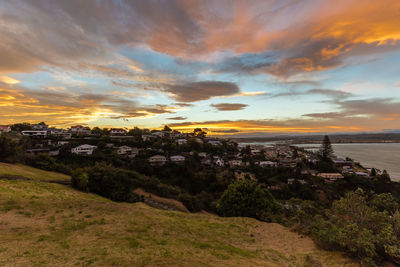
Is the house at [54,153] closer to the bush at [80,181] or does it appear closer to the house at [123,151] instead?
the house at [123,151]

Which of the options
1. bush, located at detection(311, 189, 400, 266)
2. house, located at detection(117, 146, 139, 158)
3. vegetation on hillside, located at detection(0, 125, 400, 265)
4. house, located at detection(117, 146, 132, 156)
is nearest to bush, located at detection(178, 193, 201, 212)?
vegetation on hillside, located at detection(0, 125, 400, 265)

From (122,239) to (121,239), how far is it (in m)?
0.05

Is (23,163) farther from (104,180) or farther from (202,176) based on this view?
(202,176)

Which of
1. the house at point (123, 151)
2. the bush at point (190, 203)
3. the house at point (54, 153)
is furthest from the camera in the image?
Result: the house at point (123, 151)

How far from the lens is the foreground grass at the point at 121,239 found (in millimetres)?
6707

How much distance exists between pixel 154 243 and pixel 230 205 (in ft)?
40.1

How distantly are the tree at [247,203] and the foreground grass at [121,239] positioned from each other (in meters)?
3.25

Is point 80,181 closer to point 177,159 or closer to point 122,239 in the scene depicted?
point 122,239

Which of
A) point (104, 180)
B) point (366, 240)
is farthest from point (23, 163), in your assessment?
point (366, 240)

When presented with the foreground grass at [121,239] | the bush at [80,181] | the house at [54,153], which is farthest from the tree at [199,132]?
the foreground grass at [121,239]

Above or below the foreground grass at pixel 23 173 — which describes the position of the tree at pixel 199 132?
above

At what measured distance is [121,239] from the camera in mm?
8375

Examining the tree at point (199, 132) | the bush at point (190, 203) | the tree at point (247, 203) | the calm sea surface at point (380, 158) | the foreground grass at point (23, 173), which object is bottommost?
the calm sea surface at point (380, 158)

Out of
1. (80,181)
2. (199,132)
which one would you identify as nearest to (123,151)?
(80,181)
